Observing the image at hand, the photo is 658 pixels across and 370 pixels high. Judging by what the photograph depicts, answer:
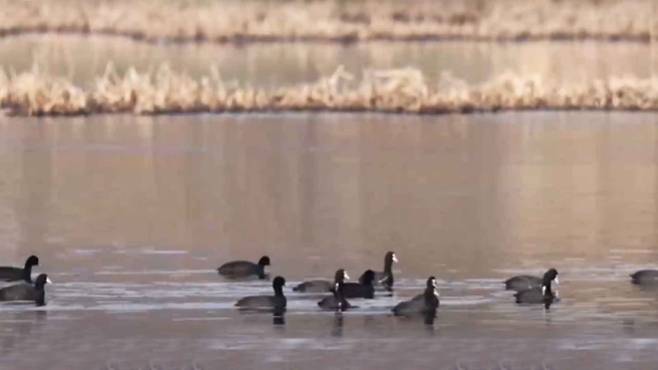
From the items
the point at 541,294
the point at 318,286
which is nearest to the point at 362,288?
the point at 318,286

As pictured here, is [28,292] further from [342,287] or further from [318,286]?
[342,287]

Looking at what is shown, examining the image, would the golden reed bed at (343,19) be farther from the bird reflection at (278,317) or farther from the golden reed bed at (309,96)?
the bird reflection at (278,317)

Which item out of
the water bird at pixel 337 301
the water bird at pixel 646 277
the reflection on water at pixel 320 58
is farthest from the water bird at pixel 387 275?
the reflection on water at pixel 320 58

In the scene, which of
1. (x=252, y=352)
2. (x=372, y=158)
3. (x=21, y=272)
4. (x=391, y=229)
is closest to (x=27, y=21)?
(x=372, y=158)

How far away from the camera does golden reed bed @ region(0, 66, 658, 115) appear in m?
37.5

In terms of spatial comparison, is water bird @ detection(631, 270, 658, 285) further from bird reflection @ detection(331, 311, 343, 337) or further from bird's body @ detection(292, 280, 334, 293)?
bird reflection @ detection(331, 311, 343, 337)

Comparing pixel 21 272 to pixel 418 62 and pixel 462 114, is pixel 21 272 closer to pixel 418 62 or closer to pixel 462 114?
pixel 462 114

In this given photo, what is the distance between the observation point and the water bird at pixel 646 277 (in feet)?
64.6

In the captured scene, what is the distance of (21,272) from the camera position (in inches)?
791

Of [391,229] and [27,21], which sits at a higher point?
[27,21]

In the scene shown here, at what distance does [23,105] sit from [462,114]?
6482mm

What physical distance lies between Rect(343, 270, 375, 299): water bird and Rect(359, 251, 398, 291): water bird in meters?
0.05

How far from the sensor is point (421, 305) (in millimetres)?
18141

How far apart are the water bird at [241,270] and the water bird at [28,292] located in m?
1.80
